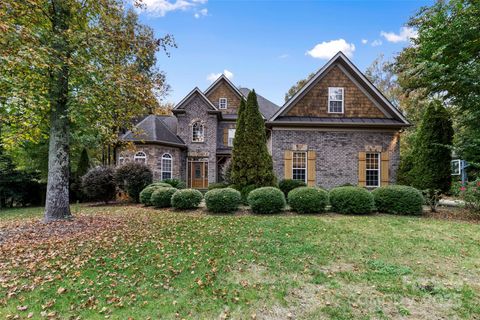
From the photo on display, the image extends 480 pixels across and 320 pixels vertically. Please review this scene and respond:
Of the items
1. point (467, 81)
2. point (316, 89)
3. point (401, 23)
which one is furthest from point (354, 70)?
point (401, 23)

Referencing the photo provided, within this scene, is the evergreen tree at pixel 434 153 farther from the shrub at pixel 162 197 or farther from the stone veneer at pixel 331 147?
the shrub at pixel 162 197

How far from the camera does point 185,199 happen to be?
10.0 metres

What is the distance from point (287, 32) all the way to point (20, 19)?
10.5m

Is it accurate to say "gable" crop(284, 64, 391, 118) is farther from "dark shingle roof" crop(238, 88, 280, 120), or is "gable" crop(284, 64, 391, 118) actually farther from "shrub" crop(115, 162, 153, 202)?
"shrub" crop(115, 162, 153, 202)

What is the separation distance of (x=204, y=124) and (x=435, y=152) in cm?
1419

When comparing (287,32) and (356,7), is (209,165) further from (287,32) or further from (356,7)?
(356,7)

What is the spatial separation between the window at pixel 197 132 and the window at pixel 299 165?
27.6 ft

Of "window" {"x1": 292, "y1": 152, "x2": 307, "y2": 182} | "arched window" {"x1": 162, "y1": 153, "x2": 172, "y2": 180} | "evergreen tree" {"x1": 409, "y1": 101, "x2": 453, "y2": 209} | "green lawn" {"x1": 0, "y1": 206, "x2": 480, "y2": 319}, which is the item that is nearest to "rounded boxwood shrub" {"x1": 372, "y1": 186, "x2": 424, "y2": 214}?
"green lawn" {"x1": 0, "y1": 206, "x2": 480, "y2": 319}

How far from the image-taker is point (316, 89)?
46.1 feet

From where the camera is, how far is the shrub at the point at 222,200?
Answer: 9219mm

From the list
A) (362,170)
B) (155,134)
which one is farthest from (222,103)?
(362,170)

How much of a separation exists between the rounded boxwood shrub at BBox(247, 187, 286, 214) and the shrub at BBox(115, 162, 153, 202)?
6.43 metres

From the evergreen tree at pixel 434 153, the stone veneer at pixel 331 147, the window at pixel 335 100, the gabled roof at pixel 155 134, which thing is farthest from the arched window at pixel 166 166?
the evergreen tree at pixel 434 153

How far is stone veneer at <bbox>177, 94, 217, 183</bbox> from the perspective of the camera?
19625mm
